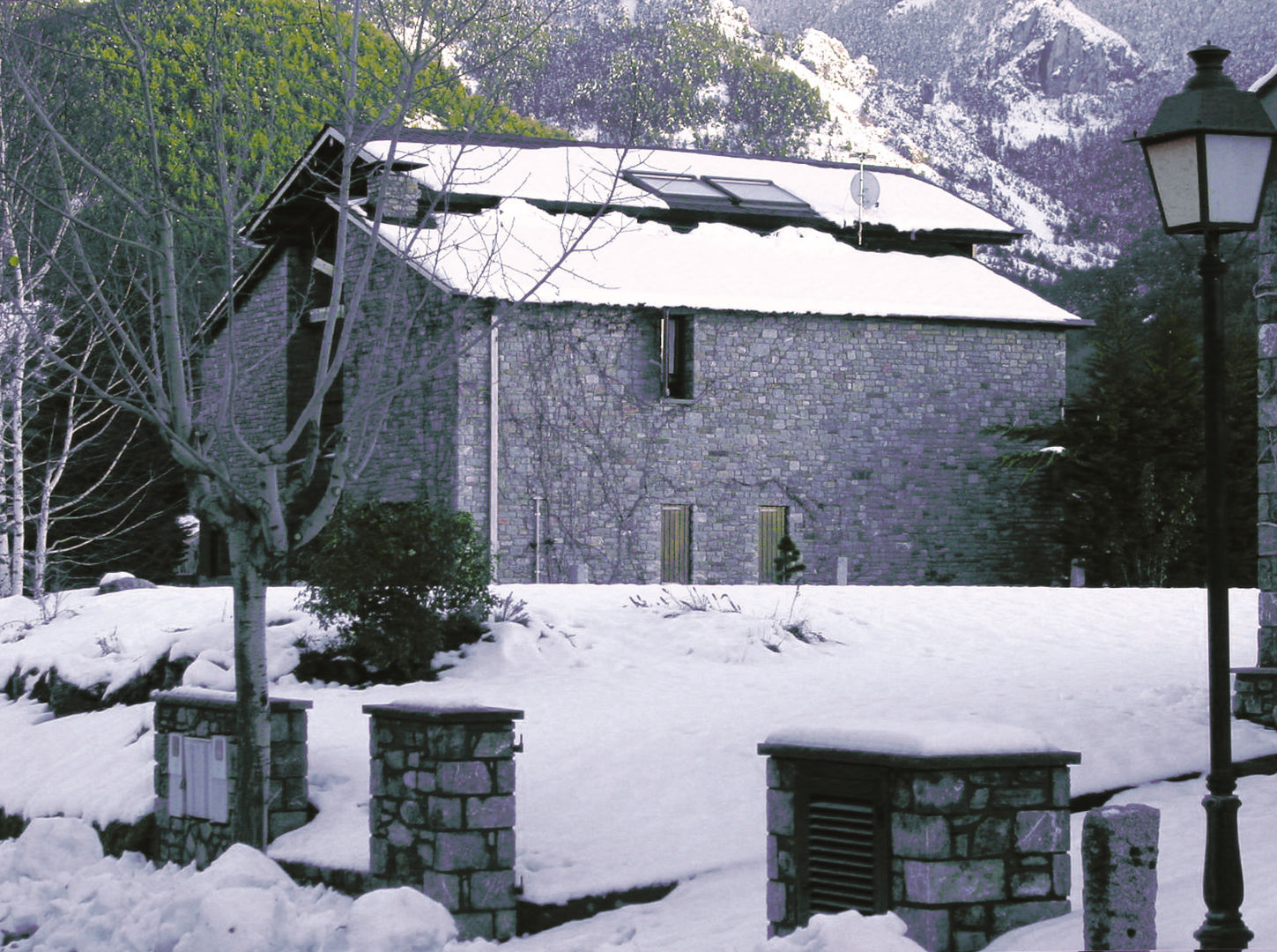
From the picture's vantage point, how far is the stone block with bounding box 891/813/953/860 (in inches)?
298

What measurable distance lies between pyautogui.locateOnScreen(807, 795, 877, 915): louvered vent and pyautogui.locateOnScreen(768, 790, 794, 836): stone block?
10 centimetres

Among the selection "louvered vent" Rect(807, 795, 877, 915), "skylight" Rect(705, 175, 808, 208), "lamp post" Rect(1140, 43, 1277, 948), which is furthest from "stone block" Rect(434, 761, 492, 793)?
"skylight" Rect(705, 175, 808, 208)

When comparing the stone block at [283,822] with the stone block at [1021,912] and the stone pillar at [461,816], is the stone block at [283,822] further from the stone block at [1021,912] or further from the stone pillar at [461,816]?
the stone block at [1021,912]

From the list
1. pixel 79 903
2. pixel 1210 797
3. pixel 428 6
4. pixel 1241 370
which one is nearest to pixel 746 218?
pixel 1241 370

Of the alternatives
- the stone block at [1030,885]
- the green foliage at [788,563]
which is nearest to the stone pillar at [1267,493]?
the stone block at [1030,885]

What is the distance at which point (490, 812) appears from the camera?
32.4 feet

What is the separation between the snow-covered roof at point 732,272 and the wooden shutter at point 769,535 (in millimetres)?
3049

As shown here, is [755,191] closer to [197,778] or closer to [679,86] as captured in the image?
[197,778]

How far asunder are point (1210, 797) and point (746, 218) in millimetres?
23607

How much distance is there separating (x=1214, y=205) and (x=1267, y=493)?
5.28 m

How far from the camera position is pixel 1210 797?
23.2 feet

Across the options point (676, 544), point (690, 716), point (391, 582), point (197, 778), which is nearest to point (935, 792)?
point (690, 716)

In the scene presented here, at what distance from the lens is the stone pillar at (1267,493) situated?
12.2 meters

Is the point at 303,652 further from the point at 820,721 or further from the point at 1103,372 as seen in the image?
the point at 1103,372
